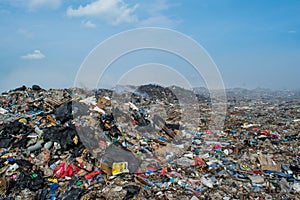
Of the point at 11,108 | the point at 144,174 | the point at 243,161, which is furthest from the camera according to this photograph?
the point at 11,108

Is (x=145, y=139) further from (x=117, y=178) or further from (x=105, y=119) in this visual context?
(x=117, y=178)

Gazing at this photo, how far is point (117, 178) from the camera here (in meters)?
4.10

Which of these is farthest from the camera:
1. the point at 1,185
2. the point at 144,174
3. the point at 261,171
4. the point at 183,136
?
the point at 183,136

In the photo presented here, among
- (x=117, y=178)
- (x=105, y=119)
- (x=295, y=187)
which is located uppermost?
(x=105, y=119)

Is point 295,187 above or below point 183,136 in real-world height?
below

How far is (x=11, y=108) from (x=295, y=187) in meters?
8.78

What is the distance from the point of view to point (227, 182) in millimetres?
4223

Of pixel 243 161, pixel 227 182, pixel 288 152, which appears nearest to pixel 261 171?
pixel 243 161

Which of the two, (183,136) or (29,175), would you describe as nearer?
(29,175)

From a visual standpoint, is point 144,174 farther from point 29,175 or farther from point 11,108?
point 11,108

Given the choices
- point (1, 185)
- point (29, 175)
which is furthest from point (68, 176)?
point (1, 185)

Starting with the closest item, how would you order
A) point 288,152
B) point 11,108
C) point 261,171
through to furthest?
point 261,171, point 288,152, point 11,108

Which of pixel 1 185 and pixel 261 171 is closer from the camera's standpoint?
pixel 1 185

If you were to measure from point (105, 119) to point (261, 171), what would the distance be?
12.3ft
